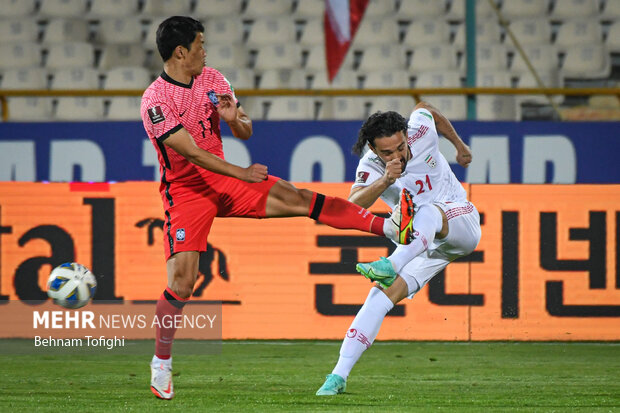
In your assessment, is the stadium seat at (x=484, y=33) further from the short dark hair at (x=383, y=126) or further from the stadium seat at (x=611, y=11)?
the short dark hair at (x=383, y=126)

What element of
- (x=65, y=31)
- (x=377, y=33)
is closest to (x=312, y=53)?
(x=377, y=33)

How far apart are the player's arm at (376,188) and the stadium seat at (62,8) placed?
8470mm

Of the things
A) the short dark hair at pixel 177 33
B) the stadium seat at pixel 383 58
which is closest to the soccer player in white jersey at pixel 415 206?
the short dark hair at pixel 177 33

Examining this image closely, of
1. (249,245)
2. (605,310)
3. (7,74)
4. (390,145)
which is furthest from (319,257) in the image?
(7,74)

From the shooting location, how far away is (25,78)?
12188 mm

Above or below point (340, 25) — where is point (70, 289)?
below

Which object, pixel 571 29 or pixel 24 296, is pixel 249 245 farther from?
pixel 571 29

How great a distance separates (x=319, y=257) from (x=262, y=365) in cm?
162

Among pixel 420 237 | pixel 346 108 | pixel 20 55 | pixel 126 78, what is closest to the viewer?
pixel 420 237

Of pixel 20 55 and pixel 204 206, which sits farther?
pixel 20 55

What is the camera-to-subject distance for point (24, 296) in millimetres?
8109

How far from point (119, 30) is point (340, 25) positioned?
3.52 meters

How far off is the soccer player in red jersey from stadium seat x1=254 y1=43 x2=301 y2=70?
7.03m

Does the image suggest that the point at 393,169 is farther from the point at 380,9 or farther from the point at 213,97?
the point at 380,9
